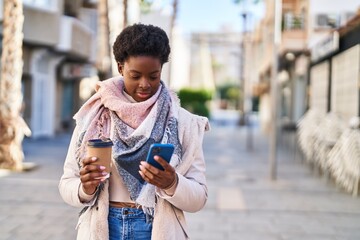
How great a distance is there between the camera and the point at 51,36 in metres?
19.5

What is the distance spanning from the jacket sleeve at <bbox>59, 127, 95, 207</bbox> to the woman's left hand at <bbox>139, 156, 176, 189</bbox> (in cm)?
35

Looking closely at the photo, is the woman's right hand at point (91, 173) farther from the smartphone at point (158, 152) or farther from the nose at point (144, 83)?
the nose at point (144, 83)

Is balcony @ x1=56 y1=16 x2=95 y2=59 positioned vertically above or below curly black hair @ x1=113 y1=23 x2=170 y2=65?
above

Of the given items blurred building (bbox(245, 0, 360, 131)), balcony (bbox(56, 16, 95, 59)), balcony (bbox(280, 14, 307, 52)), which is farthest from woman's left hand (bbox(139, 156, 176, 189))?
balcony (bbox(280, 14, 307, 52))

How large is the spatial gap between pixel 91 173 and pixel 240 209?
6.17m

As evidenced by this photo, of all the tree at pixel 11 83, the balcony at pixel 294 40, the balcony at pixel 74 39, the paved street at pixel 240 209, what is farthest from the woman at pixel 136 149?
the balcony at pixel 294 40

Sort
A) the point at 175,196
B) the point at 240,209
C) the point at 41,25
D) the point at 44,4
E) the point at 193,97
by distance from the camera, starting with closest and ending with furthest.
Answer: the point at 175,196 < the point at 240,209 < the point at 41,25 < the point at 44,4 < the point at 193,97

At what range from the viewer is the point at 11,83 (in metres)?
11.0

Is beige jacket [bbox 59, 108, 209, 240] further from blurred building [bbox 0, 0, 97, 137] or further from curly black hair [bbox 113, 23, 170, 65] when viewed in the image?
blurred building [bbox 0, 0, 97, 137]

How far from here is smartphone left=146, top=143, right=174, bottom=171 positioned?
1925 mm

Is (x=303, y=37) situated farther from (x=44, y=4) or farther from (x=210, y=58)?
(x=210, y=58)

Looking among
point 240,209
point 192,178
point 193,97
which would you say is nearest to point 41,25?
point 240,209

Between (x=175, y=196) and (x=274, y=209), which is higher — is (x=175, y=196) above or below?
above

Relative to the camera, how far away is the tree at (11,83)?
35.7 feet
